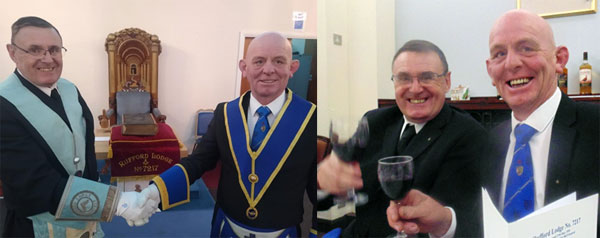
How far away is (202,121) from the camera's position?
1353mm

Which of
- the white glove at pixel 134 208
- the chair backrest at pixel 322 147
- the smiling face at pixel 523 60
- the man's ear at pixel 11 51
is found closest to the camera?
the man's ear at pixel 11 51

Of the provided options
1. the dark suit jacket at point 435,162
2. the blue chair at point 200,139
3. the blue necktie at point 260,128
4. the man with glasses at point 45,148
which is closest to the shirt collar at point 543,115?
the dark suit jacket at point 435,162

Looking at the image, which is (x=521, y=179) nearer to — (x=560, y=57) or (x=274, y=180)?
(x=560, y=57)

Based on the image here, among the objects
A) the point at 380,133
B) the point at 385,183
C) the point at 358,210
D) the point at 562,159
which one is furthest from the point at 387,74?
the point at 562,159

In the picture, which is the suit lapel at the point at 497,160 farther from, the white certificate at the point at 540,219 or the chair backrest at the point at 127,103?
the chair backrest at the point at 127,103

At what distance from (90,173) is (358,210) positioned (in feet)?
3.02

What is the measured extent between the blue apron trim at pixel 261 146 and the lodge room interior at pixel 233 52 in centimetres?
7

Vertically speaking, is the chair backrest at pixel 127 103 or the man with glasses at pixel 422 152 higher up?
the chair backrest at pixel 127 103

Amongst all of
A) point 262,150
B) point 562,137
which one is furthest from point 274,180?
point 562,137

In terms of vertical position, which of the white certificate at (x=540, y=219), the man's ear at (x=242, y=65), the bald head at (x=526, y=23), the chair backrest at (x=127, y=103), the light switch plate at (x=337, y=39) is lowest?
the white certificate at (x=540, y=219)

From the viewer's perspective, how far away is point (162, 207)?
1278 millimetres

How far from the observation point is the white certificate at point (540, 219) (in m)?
1.73

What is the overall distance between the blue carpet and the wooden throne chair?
27 cm

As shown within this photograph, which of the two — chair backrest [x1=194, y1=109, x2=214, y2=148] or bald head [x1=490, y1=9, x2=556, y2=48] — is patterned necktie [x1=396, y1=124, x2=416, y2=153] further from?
chair backrest [x1=194, y1=109, x2=214, y2=148]
